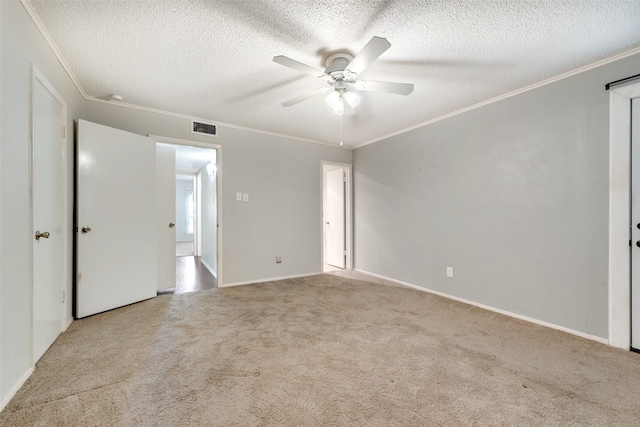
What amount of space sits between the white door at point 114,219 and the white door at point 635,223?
4563mm

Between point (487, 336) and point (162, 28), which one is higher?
point (162, 28)

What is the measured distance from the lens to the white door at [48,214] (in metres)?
1.80

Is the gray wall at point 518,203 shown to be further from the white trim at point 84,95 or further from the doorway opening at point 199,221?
the doorway opening at point 199,221

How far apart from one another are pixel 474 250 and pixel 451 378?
1798 mm

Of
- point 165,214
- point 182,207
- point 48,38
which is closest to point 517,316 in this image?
point 165,214

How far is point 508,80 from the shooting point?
8.10 ft

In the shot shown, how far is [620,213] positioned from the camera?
2072 mm

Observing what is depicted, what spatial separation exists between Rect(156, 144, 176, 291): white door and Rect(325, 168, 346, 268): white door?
283 centimetres

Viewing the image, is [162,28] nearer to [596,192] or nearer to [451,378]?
[451,378]

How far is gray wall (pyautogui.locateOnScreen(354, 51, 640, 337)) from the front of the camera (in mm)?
2217

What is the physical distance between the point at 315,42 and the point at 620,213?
273 centimetres

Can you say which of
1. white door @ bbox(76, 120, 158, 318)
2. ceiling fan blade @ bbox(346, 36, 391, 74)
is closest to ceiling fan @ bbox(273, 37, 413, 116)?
ceiling fan blade @ bbox(346, 36, 391, 74)

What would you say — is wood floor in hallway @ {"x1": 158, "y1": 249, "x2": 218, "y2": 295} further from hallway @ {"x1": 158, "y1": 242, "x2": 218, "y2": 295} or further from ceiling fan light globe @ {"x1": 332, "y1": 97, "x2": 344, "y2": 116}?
ceiling fan light globe @ {"x1": 332, "y1": 97, "x2": 344, "y2": 116}

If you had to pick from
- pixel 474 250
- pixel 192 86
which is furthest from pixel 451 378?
pixel 192 86
